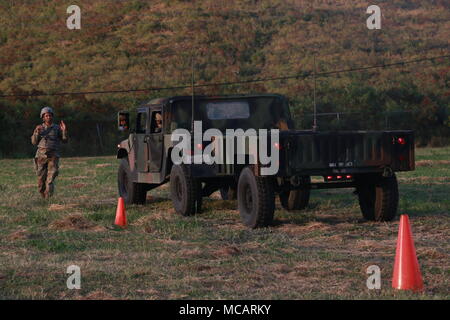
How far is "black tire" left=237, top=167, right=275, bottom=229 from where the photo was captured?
12.9m

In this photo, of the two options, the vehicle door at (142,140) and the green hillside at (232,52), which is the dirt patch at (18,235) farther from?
the green hillside at (232,52)

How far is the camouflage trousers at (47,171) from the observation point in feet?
60.1

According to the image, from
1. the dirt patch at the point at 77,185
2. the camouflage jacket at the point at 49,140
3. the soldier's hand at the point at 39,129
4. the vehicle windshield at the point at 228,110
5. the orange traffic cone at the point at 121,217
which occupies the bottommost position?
the dirt patch at the point at 77,185

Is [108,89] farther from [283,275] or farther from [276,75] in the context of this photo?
[283,275]

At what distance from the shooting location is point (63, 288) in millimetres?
8695

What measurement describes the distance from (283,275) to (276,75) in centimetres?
5805

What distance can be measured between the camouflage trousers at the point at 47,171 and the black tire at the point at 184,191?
3.85 metres

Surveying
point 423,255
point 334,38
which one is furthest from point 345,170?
point 334,38

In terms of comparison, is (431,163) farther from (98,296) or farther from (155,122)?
(98,296)

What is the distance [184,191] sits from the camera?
587 inches

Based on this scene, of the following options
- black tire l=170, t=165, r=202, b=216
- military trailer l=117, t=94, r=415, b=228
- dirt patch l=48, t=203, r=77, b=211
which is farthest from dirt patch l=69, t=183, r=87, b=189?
black tire l=170, t=165, r=202, b=216

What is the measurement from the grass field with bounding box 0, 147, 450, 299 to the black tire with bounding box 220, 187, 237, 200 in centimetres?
27

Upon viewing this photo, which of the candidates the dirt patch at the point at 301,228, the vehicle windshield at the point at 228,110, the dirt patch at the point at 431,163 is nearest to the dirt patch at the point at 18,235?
the dirt patch at the point at 301,228

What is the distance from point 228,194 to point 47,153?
376cm
